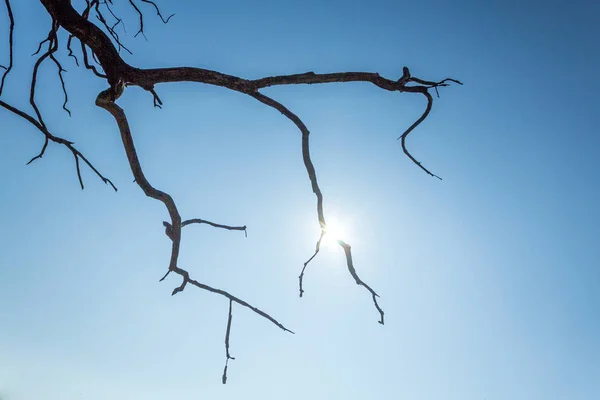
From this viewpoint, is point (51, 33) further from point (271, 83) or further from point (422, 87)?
point (422, 87)

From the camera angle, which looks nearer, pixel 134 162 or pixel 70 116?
pixel 134 162

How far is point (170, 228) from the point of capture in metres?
2.23

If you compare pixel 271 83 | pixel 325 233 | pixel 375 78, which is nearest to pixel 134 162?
pixel 271 83

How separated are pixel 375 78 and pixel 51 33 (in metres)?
1.82

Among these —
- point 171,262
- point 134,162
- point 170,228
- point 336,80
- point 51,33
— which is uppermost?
point 51,33

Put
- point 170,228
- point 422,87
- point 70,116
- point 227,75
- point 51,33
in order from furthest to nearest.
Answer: point 70,116, point 51,33, point 170,228, point 227,75, point 422,87

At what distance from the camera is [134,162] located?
2232mm

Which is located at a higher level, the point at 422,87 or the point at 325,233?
the point at 422,87

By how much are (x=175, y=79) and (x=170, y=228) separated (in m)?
0.74

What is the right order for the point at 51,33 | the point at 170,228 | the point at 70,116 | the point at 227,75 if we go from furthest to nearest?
the point at 70,116
the point at 51,33
the point at 170,228
the point at 227,75

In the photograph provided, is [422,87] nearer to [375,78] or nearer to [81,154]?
[375,78]

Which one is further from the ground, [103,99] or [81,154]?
[103,99]

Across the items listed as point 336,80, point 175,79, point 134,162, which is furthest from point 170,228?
point 336,80

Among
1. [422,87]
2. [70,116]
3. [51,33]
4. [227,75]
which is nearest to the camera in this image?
[422,87]
